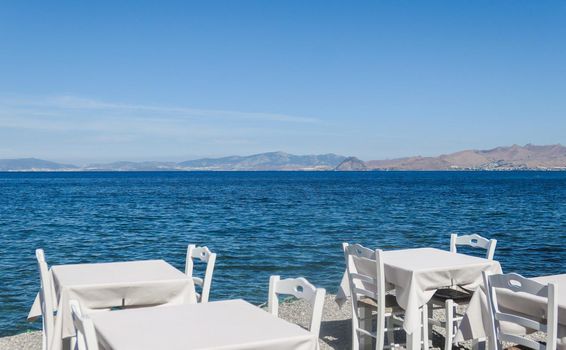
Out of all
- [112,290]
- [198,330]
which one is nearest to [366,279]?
[112,290]

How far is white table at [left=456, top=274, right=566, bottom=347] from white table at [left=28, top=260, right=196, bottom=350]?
103 inches

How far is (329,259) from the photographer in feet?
63.3

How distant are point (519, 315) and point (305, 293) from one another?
6.67ft

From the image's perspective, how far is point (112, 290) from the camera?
6.00 meters

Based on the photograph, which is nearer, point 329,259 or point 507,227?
point 329,259

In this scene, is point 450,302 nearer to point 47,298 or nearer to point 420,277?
point 420,277

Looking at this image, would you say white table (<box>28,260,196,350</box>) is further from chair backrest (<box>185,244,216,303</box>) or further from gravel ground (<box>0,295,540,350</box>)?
gravel ground (<box>0,295,540,350</box>)

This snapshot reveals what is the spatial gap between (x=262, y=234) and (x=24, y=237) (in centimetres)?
976

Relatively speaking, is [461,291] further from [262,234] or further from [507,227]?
[507,227]

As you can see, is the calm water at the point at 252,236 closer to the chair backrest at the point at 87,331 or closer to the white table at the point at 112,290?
the white table at the point at 112,290

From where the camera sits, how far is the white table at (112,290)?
590 centimetres

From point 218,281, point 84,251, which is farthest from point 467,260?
point 84,251

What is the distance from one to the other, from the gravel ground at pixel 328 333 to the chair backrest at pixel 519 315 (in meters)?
2.48

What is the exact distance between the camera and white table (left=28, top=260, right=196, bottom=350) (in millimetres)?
5898
